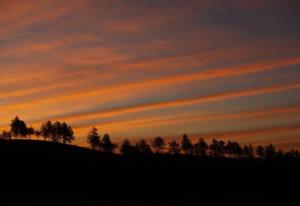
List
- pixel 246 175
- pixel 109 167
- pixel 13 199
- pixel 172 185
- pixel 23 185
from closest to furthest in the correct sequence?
pixel 13 199 < pixel 23 185 < pixel 172 185 < pixel 109 167 < pixel 246 175

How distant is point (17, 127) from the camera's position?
6644 inches

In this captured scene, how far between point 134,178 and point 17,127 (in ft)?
288

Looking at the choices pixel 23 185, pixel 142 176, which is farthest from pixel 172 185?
pixel 23 185

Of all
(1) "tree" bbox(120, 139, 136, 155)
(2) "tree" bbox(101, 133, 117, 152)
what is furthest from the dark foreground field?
(2) "tree" bbox(101, 133, 117, 152)

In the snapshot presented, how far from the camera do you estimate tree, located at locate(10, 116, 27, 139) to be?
16812cm

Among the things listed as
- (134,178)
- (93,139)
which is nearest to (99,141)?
(93,139)

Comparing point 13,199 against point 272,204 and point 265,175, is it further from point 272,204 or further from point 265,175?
point 265,175

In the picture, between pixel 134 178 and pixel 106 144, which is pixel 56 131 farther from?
pixel 134 178

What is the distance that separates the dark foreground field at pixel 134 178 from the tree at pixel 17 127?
135 ft

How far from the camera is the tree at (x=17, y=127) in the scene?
16812 cm

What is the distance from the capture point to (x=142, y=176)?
10331cm

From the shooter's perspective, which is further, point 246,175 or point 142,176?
point 246,175

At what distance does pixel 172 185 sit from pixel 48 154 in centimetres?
3850

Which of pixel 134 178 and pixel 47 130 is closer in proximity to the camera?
pixel 134 178
